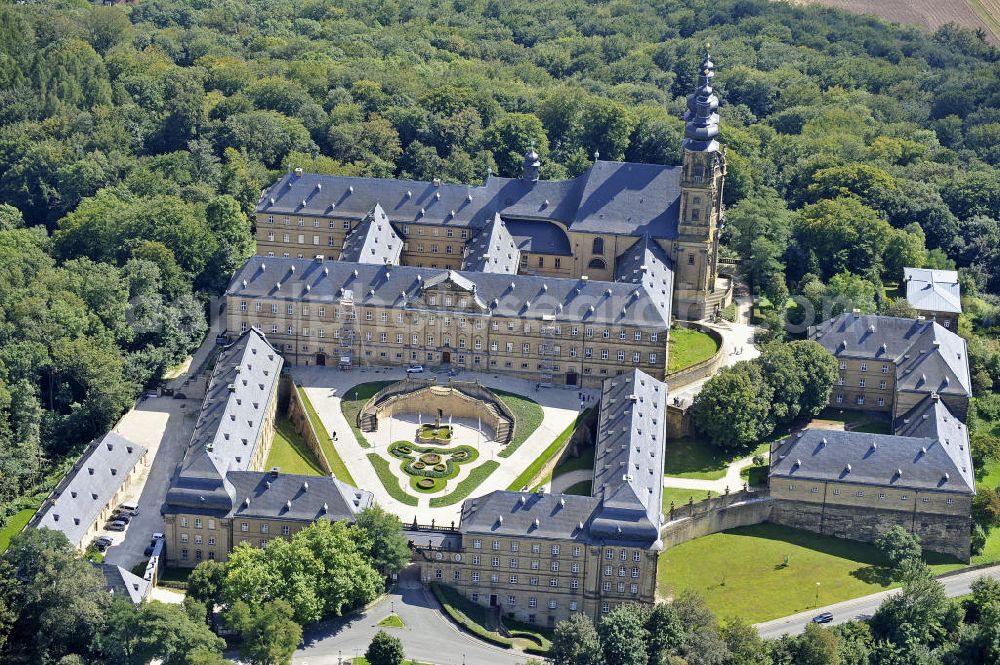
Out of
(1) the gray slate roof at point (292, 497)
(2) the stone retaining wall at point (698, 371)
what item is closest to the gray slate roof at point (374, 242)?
(2) the stone retaining wall at point (698, 371)

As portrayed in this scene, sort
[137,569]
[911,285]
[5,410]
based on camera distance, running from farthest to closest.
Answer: [911,285] → [5,410] → [137,569]

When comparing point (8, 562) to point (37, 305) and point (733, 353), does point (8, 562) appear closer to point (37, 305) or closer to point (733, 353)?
point (37, 305)

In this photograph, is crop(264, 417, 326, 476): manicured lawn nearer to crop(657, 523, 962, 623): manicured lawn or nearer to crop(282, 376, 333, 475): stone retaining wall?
crop(282, 376, 333, 475): stone retaining wall

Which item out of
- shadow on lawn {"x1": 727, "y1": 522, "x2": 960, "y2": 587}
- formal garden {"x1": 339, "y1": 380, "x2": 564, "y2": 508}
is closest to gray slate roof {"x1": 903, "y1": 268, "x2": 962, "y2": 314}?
shadow on lawn {"x1": 727, "y1": 522, "x2": 960, "y2": 587}

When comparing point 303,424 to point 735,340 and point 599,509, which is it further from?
point 735,340

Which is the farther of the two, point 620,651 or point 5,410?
point 5,410

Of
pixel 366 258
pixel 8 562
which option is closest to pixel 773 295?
pixel 366 258

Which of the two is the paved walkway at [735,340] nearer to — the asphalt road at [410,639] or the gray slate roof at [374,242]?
the gray slate roof at [374,242]

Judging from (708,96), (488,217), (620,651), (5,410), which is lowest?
(620,651)
